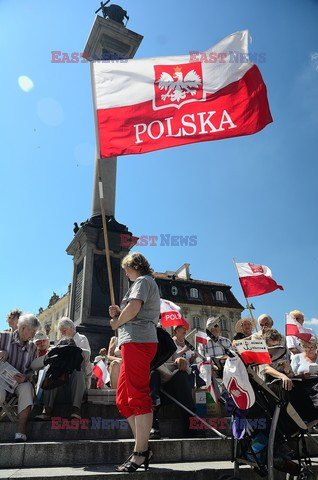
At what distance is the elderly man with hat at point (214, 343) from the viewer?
20.1 ft

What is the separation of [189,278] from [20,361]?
49.4 metres

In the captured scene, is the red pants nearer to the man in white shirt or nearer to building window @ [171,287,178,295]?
the man in white shirt

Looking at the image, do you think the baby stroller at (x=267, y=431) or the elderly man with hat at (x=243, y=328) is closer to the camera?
the baby stroller at (x=267, y=431)

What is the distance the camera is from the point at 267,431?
3566mm

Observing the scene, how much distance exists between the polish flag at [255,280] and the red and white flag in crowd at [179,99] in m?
5.85

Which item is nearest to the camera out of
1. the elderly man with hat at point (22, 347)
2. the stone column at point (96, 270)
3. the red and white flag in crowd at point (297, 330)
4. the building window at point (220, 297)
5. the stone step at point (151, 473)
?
the stone step at point (151, 473)

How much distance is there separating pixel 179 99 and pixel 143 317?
3817mm

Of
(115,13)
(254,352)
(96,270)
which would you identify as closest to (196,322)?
(115,13)

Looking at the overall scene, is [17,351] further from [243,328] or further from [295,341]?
[295,341]

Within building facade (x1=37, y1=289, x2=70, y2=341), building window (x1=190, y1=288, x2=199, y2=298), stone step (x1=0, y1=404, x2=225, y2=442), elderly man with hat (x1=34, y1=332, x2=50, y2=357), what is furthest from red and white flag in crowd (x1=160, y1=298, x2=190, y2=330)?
building facade (x1=37, y1=289, x2=70, y2=341)

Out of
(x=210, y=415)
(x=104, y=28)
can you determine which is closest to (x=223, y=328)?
(x=104, y=28)

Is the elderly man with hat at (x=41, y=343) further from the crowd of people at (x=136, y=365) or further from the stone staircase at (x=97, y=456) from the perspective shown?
the stone staircase at (x=97, y=456)

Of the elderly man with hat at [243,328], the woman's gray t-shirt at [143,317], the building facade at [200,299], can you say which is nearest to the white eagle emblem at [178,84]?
the woman's gray t-shirt at [143,317]

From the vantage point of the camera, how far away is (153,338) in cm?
385
